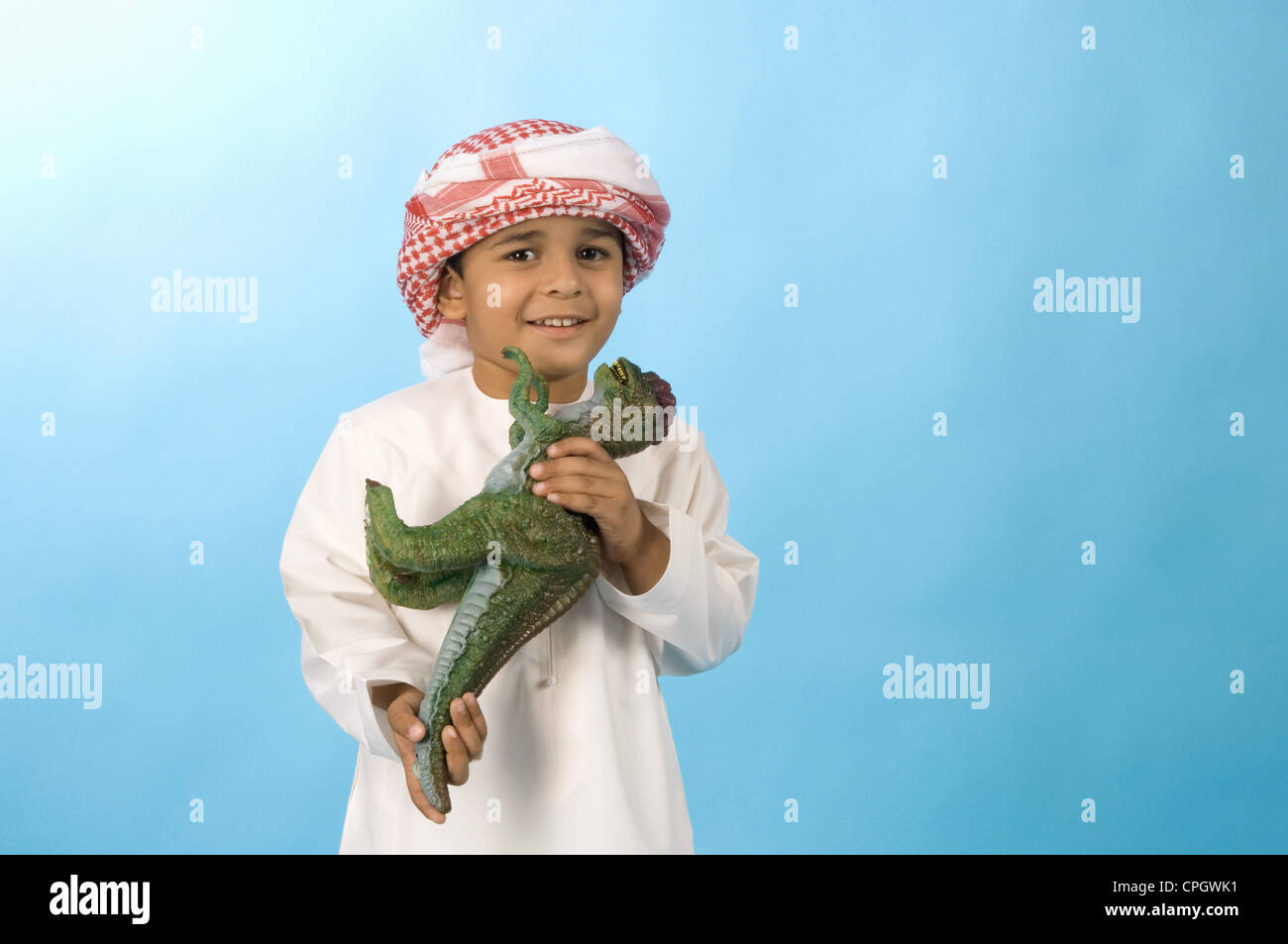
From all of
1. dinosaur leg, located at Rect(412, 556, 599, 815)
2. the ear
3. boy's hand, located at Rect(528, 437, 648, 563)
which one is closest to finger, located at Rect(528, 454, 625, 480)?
boy's hand, located at Rect(528, 437, 648, 563)

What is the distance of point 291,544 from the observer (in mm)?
1777

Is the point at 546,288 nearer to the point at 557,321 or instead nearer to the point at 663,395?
the point at 557,321

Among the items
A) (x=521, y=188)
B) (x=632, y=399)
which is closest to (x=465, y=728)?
(x=632, y=399)

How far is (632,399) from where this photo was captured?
5.29 feet

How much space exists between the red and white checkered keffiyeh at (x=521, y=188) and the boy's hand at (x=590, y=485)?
331 mm

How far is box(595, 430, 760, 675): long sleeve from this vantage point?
1691 mm

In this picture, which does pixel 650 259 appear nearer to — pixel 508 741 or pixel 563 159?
pixel 563 159

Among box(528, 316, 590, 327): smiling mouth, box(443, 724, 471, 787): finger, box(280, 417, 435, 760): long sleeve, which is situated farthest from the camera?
box(528, 316, 590, 327): smiling mouth

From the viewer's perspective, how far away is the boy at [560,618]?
5.55 ft

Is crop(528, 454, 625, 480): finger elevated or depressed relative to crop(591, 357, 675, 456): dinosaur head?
depressed

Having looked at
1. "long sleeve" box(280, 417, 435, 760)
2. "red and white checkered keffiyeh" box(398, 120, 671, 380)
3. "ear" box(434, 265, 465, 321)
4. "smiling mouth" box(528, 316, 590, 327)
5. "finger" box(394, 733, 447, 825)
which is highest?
"red and white checkered keffiyeh" box(398, 120, 671, 380)

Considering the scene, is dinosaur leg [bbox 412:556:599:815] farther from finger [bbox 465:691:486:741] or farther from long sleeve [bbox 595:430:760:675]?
long sleeve [bbox 595:430:760:675]

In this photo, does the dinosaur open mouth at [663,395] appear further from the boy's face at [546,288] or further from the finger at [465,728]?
the finger at [465,728]

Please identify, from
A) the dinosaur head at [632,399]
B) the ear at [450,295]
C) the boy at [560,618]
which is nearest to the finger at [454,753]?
the boy at [560,618]
